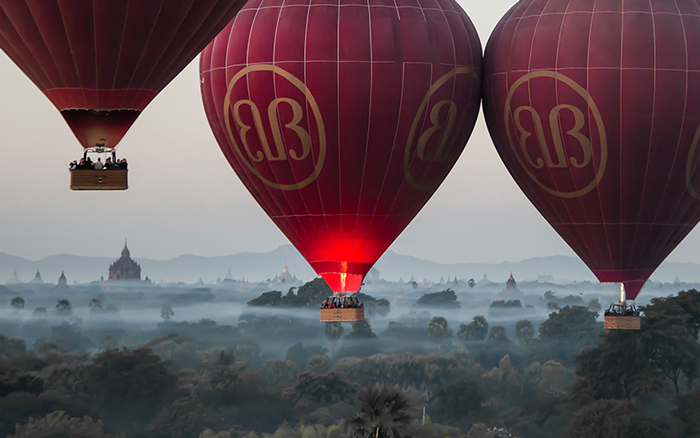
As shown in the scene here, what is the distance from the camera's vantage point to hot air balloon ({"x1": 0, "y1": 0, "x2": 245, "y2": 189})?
16.4m

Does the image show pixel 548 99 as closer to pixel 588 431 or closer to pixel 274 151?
pixel 274 151

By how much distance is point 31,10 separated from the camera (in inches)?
642

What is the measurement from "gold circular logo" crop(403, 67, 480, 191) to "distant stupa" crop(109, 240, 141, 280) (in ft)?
325

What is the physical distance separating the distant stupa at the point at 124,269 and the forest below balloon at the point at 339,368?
5.38 m

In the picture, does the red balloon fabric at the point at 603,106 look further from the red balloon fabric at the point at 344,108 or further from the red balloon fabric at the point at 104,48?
the red balloon fabric at the point at 104,48

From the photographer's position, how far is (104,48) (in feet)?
54.8

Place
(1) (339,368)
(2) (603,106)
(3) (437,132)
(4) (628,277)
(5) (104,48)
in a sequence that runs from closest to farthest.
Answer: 1. (5) (104,48)
2. (2) (603,106)
3. (3) (437,132)
4. (4) (628,277)
5. (1) (339,368)

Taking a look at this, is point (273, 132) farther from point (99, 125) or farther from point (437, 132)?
point (99, 125)

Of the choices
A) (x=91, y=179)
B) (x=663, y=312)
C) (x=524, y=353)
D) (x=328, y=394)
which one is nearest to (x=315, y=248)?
(x=91, y=179)

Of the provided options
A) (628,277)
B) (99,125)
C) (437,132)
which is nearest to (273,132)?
(437,132)

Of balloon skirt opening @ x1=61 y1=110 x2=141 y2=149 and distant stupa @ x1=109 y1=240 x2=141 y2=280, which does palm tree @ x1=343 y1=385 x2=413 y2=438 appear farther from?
distant stupa @ x1=109 y1=240 x2=141 y2=280

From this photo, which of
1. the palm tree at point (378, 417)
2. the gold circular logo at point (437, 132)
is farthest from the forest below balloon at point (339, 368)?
the gold circular logo at point (437, 132)

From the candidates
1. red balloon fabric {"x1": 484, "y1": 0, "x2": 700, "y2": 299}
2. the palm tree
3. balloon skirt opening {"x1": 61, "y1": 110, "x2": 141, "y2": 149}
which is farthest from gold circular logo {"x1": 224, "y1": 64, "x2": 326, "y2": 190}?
the palm tree

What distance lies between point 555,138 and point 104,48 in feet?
31.3
